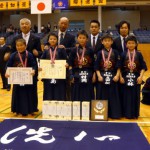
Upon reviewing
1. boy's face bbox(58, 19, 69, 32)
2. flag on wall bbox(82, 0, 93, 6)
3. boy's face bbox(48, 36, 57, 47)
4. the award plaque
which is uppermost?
flag on wall bbox(82, 0, 93, 6)

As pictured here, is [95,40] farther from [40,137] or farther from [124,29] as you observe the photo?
[40,137]

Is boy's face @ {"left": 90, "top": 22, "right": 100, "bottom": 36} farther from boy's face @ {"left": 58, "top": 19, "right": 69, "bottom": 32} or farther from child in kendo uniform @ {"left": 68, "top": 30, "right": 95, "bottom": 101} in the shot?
boy's face @ {"left": 58, "top": 19, "right": 69, "bottom": 32}

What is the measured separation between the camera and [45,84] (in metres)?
4.92

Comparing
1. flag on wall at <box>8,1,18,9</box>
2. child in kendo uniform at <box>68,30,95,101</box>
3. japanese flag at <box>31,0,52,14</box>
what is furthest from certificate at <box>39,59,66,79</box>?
flag on wall at <box>8,1,18,9</box>

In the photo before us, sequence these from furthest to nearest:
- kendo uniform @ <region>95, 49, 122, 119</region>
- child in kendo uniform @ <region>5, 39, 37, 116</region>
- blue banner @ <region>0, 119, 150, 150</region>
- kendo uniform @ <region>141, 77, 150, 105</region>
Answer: kendo uniform @ <region>141, 77, 150, 105</region>
child in kendo uniform @ <region>5, 39, 37, 116</region>
kendo uniform @ <region>95, 49, 122, 119</region>
blue banner @ <region>0, 119, 150, 150</region>

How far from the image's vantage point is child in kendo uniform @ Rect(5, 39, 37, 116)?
4.77 m

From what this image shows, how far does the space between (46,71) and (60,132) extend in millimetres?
1235

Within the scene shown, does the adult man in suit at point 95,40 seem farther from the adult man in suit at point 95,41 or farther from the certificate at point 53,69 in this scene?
the certificate at point 53,69

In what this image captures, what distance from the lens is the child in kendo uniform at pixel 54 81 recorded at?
4.73 meters

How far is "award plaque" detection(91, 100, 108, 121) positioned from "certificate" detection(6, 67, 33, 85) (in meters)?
1.08

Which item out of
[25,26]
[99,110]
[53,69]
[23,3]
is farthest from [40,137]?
[23,3]

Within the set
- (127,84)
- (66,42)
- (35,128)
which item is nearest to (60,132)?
(35,128)

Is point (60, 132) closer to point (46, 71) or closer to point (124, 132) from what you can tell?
point (124, 132)

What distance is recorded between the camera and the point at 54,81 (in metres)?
4.82
